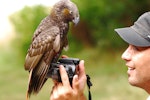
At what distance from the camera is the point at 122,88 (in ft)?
22.6

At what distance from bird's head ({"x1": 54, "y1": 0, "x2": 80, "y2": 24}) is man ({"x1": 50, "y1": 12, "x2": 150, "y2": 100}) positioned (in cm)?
19

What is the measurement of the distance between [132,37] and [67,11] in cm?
27

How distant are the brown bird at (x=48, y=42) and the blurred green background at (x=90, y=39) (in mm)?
5640

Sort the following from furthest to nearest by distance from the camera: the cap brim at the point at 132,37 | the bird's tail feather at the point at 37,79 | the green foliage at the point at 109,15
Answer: the green foliage at the point at 109,15, the bird's tail feather at the point at 37,79, the cap brim at the point at 132,37

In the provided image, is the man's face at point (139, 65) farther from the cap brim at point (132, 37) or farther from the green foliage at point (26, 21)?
the green foliage at point (26, 21)

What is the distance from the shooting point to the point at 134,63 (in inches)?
68.0

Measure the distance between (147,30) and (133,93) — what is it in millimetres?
4551

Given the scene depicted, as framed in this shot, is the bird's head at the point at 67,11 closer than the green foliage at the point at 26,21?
Yes

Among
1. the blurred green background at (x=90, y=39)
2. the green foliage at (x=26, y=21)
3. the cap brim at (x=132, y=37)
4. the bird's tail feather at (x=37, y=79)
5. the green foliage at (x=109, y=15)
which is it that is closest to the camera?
the cap brim at (x=132, y=37)

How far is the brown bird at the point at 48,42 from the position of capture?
1.89m

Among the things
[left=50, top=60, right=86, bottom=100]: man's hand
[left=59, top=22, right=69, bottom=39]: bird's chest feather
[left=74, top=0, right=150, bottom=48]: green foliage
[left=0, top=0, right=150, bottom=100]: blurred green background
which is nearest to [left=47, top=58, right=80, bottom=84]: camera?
[left=50, top=60, right=86, bottom=100]: man's hand

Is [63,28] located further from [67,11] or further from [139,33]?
[139,33]

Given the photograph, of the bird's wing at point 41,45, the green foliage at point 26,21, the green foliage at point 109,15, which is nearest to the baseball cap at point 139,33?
the bird's wing at point 41,45

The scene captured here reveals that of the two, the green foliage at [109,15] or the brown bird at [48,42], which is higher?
the brown bird at [48,42]
